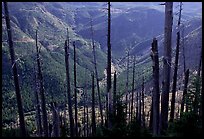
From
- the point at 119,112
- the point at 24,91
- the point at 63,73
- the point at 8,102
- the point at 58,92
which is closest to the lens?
the point at 119,112

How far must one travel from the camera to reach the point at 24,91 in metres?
143

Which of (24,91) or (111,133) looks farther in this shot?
(24,91)

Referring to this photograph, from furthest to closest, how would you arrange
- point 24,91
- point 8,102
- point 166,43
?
point 24,91 → point 8,102 → point 166,43

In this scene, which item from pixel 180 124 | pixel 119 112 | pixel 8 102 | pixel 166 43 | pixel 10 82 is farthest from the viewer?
pixel 10 82

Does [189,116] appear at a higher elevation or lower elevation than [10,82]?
lower

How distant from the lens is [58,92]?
154625 mm

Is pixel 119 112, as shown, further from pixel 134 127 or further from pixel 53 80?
pixel 53 80

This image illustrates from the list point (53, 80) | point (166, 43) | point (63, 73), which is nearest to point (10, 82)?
point (53, 80)

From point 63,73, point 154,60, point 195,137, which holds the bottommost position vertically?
point 195,137

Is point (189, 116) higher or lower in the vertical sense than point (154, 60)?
lower

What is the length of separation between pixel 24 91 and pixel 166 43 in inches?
5118

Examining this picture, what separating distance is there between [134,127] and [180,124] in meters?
2.11

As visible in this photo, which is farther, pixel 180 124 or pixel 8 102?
pixel 8 102

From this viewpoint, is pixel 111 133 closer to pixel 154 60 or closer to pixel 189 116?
pixel 189 116
